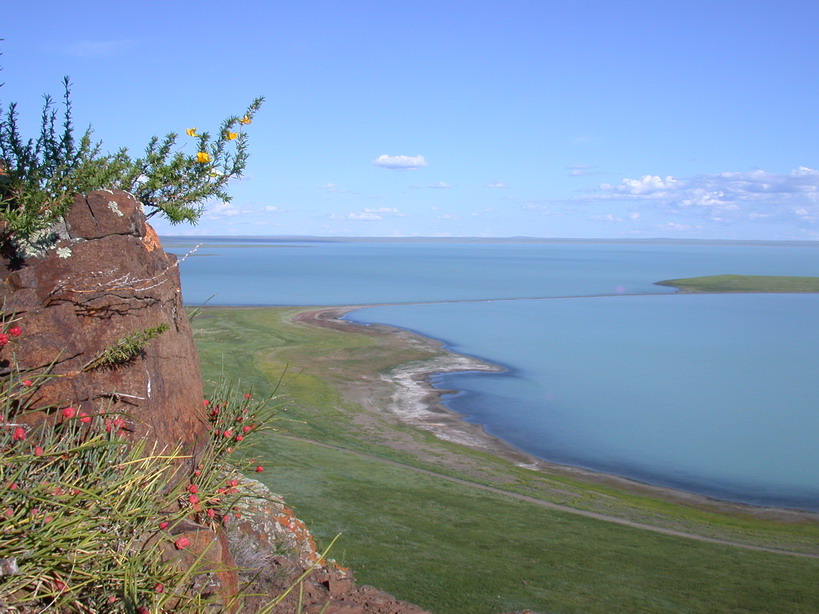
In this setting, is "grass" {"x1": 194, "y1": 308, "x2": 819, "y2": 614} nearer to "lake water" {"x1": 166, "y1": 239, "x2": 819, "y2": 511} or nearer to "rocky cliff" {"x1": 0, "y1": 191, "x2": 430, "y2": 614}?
"rocky cliff" {"x1": 0, "y1": 191, "x2": 430, "y2": 614}

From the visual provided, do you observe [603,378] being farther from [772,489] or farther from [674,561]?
[674,561]

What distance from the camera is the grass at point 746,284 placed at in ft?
290

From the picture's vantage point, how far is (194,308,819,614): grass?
11570 millimetres

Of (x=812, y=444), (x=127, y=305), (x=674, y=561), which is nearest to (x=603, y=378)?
(x=812, y=444)

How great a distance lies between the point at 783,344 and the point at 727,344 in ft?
11.6

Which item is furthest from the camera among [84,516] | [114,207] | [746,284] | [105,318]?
[746,284]

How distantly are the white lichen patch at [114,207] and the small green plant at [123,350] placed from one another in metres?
0.80

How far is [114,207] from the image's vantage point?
4.88 m

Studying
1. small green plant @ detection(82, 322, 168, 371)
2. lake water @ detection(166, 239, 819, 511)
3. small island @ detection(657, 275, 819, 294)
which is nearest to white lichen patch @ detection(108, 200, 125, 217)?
small green plant @ detection(82, 322, 168, 371)

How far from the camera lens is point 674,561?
47.5 ft

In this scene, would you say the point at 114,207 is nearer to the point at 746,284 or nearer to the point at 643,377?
the point at 643,377

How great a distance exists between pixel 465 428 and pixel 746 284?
75605mm

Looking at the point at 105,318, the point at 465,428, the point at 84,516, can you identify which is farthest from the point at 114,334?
the point at 465,428

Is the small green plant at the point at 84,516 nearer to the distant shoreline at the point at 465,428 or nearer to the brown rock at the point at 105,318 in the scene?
the brown rock at the point at 105,318
